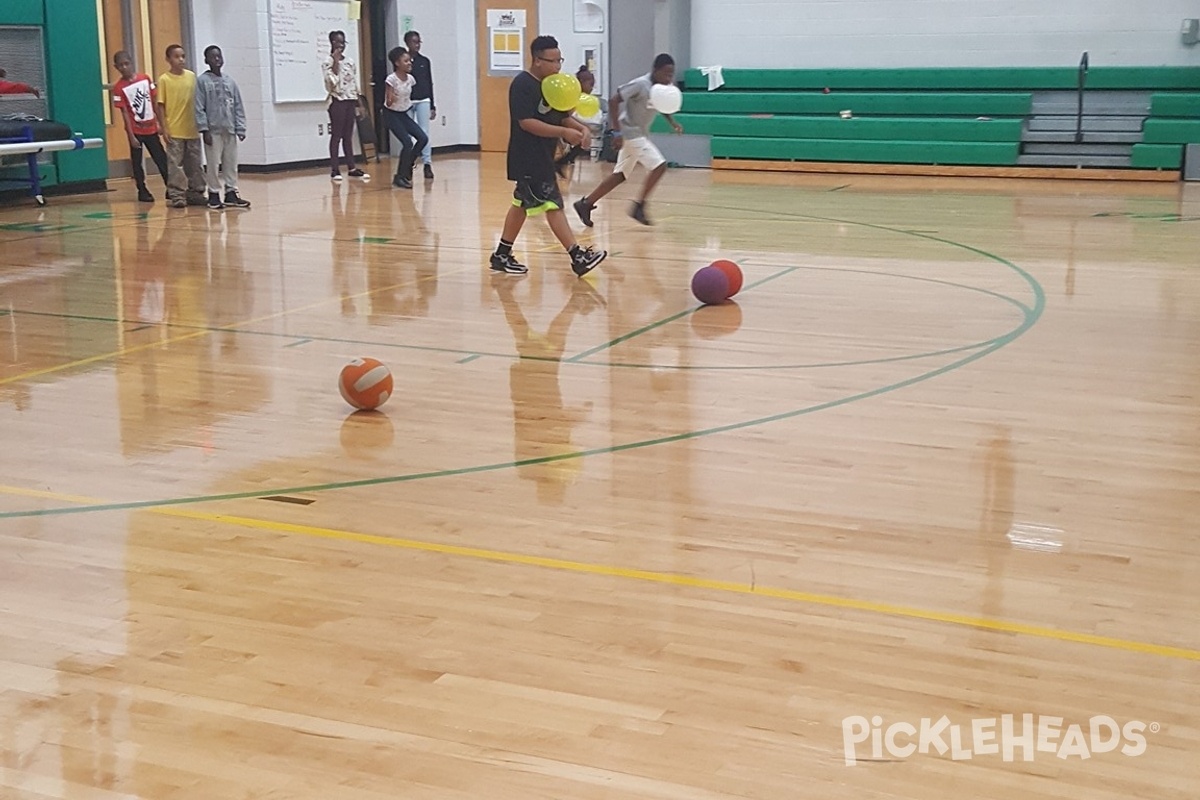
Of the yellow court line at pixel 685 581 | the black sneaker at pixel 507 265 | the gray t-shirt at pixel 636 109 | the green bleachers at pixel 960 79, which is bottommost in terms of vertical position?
the yellow court line at pixel 685 581

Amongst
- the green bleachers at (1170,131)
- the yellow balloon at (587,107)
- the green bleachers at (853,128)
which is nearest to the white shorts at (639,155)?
the yellow balloon at (587,107)

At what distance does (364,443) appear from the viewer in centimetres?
550

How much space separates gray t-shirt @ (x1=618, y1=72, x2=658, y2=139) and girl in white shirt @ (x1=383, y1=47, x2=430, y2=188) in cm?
500

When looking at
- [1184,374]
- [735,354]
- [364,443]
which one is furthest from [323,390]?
[1184,374]

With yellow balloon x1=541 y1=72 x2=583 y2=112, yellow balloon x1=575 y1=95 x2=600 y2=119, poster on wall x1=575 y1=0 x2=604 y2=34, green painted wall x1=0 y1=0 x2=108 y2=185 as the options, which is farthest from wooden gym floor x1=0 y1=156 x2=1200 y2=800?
poster on wall x1=575 y1=0 x2=604 y2=34

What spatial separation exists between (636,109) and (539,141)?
2739mm

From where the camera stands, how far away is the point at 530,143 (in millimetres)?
9164

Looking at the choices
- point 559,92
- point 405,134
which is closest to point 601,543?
point 559,92

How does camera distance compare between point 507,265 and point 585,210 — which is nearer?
point 507,265

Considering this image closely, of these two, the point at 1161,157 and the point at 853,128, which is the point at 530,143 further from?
the point at 1161,157

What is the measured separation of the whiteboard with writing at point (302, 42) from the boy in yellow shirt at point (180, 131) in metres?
4.46

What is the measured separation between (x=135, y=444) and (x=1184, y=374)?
479 cm

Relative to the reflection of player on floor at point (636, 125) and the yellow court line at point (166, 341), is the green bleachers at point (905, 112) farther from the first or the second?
the yellow court line at point (166, 341)

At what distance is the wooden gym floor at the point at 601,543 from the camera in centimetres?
305
